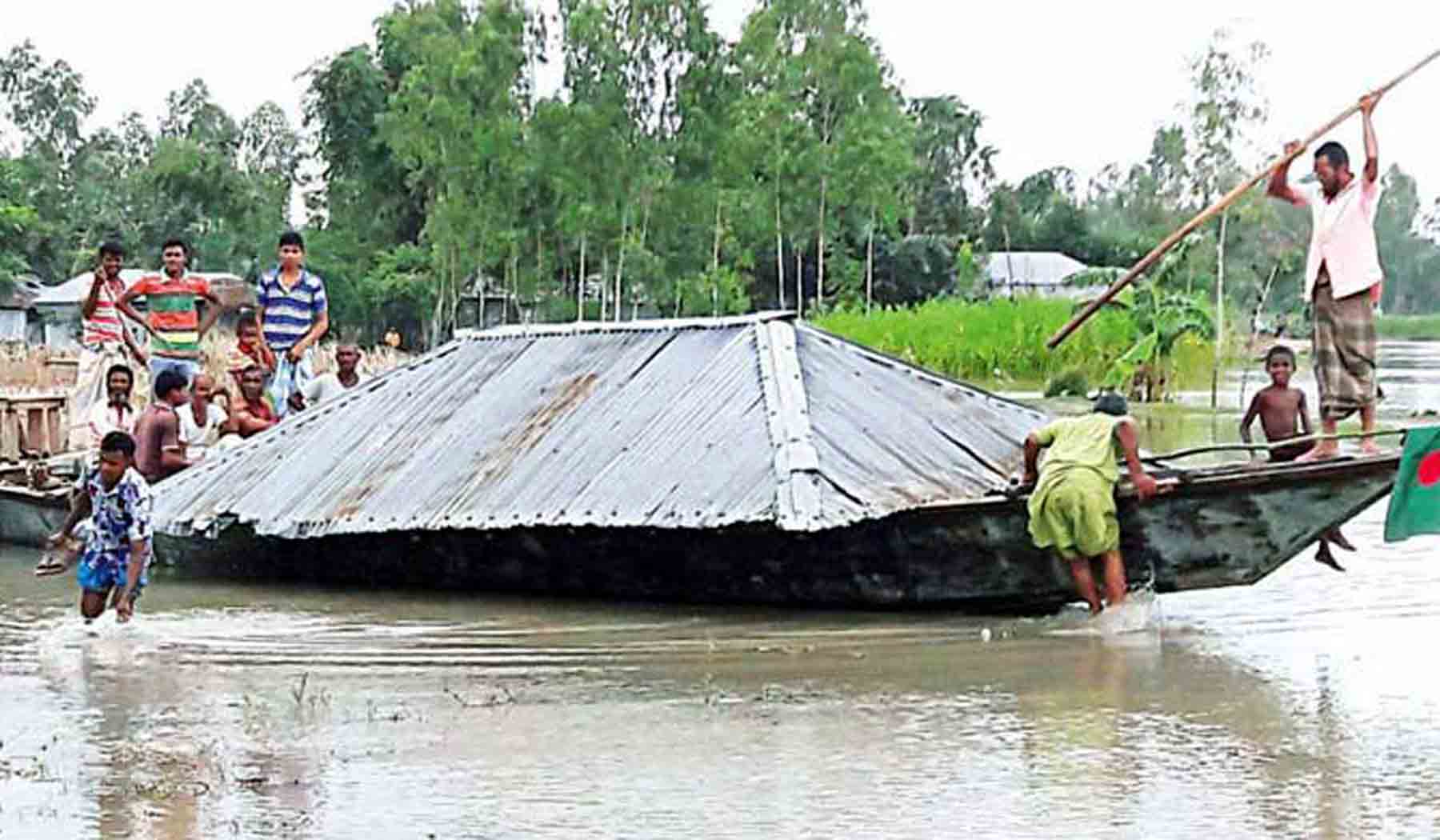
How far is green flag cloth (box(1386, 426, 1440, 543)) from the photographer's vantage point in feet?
26.9

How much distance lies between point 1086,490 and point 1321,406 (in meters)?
1.60

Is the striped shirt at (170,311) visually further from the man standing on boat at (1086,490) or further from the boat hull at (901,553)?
the man standing on boat at (1086,490)

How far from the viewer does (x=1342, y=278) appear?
9.54 meters

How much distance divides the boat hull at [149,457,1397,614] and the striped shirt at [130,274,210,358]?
2.35 meters

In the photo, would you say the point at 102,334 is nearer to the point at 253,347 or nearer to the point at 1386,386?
the point at 253,347

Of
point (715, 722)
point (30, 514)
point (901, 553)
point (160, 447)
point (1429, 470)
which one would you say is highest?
point (160, 447)

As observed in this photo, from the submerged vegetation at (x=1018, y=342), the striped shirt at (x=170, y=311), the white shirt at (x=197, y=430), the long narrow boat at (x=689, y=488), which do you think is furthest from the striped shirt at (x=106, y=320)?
the submerged vegetation at (x=1018, y=342)

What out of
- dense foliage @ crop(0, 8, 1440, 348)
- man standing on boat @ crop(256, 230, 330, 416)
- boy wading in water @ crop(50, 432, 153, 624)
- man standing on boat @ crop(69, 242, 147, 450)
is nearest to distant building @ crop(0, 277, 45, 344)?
dense foliage @ crop(0, 8, 1440, 348)

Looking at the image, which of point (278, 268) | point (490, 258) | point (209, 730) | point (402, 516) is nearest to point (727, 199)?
point (490, 258)

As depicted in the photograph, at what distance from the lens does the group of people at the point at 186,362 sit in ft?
39.1

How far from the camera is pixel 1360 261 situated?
374 inches

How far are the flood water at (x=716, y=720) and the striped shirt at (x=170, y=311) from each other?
279 centimetres

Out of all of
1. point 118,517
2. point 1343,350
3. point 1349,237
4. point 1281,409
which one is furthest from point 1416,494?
point 118,517

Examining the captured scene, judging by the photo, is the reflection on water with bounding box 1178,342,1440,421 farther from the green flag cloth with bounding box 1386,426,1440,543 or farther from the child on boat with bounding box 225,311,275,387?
the green flag cloth with bounding box 1386,426,1440,543
